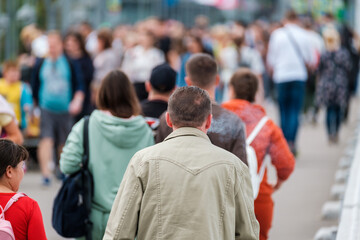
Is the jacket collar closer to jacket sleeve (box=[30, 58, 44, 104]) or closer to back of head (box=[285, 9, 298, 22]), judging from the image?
jacket sleeve (box=[30, 58, 44, 104])

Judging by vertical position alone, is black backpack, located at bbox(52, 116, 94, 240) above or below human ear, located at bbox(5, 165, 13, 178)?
below

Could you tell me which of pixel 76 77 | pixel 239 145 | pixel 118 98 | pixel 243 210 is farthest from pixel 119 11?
pixel 243 210

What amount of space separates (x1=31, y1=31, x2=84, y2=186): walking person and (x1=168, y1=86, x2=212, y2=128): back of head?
743 cm

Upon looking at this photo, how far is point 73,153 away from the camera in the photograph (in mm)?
5789

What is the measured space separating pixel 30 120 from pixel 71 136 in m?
7.45

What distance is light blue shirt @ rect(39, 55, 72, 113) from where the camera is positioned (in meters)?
11.5

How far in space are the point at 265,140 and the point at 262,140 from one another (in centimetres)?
2

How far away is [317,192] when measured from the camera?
10875 mm

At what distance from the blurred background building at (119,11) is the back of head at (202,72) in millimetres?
15728

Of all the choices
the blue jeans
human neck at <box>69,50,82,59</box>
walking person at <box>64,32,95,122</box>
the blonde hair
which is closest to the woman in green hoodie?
walking person at <box>64,32,95,122</box>

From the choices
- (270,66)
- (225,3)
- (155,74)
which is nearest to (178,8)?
(225,3)

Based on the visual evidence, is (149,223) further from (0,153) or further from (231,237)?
(0,153)

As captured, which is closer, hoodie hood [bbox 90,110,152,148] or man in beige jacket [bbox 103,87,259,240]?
man in beige jacket [bbox 103,87,259,240]

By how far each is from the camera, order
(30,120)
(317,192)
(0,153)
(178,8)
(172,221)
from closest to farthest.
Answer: (172,221) → (0,153) → (317,192) → (30,120) → (178,8)
